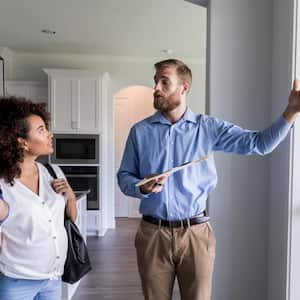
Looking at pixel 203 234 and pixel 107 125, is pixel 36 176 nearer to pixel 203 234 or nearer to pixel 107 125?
pixel 203 234

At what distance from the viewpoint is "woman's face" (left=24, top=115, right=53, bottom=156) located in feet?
4.30

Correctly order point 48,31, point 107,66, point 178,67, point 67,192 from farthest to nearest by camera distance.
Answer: point 107,66 < point 48,31 < point 178,67 < point 67,192

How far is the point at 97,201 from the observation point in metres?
5.14

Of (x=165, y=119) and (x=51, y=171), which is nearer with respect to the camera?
(x=51, y=171)

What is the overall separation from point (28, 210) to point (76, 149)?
12.8 feet

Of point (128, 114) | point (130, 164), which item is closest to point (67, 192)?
point (130, 164)

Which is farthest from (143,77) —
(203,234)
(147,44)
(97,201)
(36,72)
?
(203,234)

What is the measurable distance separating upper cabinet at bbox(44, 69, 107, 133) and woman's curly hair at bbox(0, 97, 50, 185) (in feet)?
12.3

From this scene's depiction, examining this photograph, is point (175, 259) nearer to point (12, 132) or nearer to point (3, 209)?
point (3, 209)

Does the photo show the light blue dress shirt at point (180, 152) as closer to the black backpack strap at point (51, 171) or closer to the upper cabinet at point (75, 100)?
the black backpack strap at point (51, 171)

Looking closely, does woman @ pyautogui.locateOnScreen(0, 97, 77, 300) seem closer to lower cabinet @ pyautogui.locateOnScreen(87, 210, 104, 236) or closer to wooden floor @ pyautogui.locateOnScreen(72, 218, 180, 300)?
wooden floor @ pyautogui.locateOnScreen(72, 218, 180, 300)

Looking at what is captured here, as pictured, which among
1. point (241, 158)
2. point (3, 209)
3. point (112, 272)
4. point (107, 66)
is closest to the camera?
point (3, 209)

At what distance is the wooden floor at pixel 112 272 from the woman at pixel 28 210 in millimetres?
1906

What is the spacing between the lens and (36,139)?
1318 millimetres
